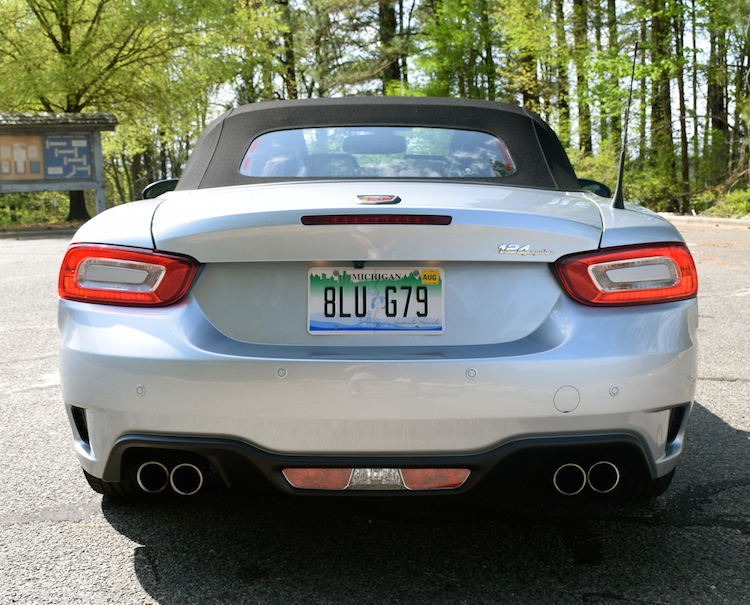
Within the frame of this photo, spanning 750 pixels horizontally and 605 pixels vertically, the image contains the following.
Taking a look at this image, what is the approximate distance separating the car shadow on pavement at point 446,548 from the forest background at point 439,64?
62.2 feet

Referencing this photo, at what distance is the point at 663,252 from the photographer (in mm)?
2154

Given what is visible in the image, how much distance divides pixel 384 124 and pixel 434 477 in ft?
5.41

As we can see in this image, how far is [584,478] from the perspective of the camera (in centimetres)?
216

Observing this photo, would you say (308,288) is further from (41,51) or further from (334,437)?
(41,51)

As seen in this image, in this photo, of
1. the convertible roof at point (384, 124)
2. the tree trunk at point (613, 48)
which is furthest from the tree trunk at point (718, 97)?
the convertible roof at point (384, 124)

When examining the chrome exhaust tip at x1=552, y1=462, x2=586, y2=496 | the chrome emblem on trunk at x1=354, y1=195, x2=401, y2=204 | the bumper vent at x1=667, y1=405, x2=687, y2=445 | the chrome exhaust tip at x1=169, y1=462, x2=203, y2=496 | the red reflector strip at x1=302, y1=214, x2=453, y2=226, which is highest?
the chrome emblem on trunk at x1=354, y1=195, x2=401, y2=204

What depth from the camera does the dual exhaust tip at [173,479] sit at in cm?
218

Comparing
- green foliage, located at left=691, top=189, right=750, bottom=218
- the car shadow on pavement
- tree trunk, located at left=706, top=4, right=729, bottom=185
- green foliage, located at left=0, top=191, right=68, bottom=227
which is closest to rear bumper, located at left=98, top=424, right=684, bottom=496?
the car shadow on pavement

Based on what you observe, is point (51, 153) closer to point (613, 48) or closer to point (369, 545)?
point (613, 48)

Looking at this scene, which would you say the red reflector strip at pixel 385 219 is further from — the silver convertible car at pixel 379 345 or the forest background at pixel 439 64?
the forest background at pixel 439 64

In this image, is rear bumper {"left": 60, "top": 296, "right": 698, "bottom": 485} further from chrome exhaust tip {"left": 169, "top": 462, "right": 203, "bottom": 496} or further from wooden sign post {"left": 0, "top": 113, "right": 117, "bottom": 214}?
wooden sign post {"left": 0, "top": 113, "right": 117, "bottom": 214}

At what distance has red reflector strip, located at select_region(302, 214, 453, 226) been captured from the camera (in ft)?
6.57

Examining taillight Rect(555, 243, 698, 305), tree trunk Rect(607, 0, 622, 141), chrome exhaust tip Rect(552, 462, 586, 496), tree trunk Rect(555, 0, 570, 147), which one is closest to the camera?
taillight Rect(555, 243, 698, 305)

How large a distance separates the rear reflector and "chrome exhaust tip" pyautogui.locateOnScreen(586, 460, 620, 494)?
0.43m
